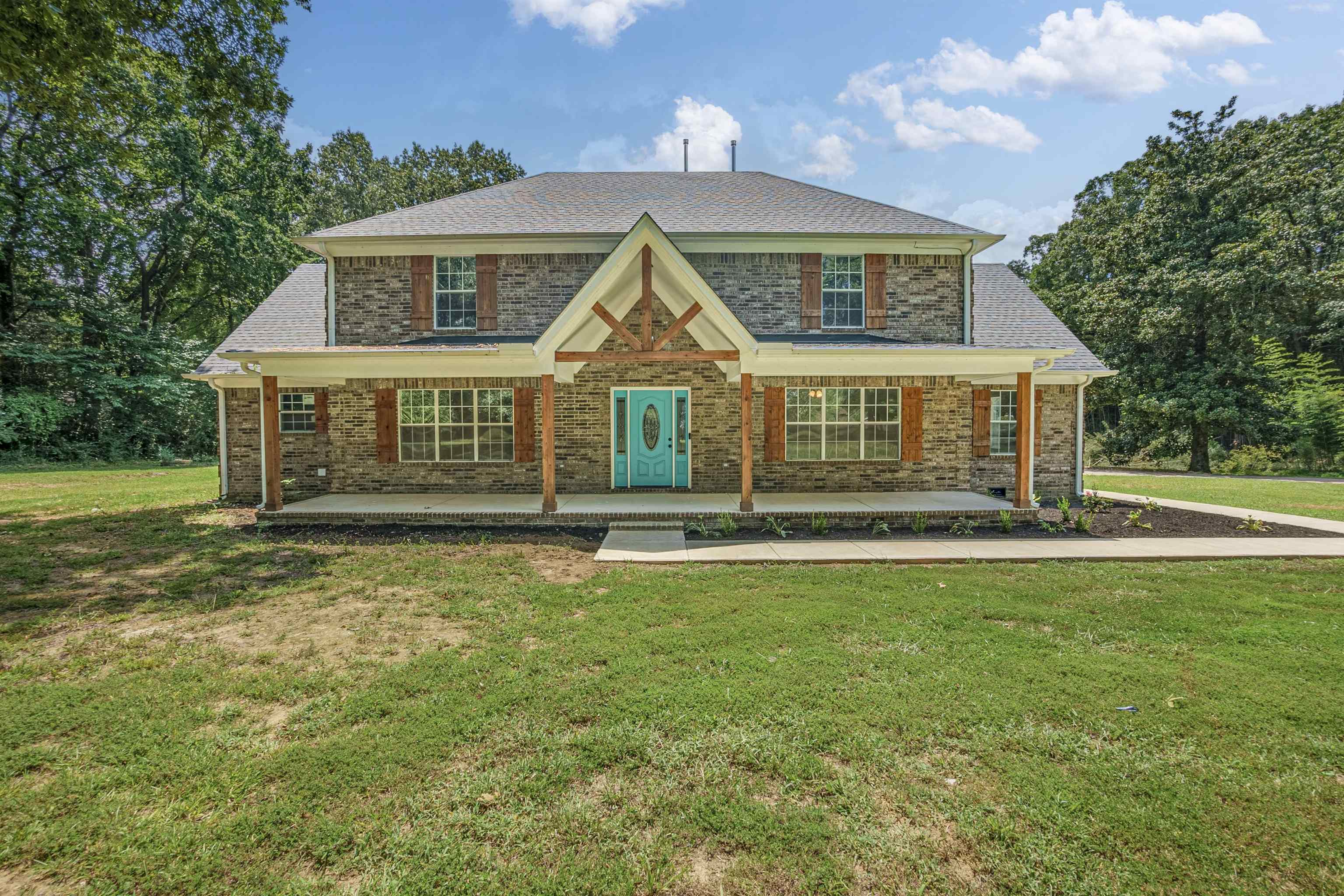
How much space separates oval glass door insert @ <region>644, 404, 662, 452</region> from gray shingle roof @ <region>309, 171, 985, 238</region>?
3490 mm

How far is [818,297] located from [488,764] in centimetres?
1046

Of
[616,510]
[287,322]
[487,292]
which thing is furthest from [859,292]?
[287,322]

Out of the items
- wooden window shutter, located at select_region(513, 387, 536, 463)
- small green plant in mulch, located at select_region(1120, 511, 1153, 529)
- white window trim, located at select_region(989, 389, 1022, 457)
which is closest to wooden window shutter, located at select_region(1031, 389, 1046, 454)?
white window trim, located at select_region(989, 389, 1022, 457)

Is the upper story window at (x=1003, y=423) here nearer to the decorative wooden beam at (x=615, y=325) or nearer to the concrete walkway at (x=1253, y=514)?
the concrete walkway at (x=1253, y=514)

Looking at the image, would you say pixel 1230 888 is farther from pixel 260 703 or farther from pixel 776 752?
pixel 260 703

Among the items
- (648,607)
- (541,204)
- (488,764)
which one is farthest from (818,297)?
(488,764)

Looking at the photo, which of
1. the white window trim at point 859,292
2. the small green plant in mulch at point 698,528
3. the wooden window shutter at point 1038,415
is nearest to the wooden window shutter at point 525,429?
the small green plant in mulch at point 698,528

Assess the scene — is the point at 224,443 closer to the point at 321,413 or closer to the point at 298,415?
the point at 298,415

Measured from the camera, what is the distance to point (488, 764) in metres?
2.91

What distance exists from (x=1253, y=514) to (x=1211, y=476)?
38.6 ft

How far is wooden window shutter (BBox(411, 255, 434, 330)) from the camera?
37.2ft

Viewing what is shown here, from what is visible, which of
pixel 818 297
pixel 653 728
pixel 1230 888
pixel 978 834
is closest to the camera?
pixel 1230 888

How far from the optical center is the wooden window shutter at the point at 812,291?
37.2 feet

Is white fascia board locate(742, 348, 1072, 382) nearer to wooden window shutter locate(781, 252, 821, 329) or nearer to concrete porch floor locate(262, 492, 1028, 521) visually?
wooden window shutter locate(781, 252, 821, 329)
